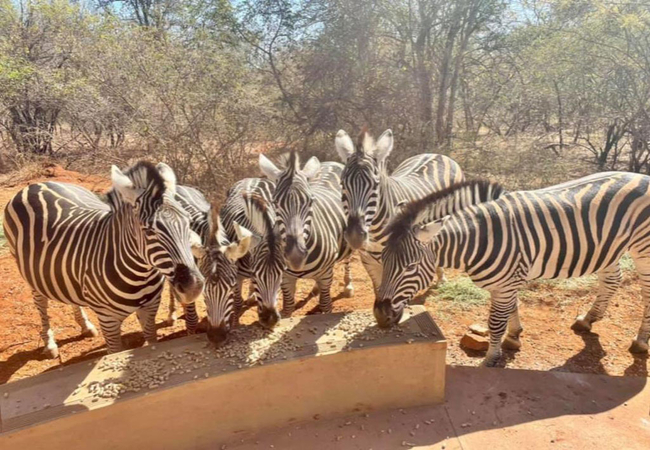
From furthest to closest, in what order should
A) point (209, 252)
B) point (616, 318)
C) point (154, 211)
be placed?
point (616, 318) → point (209, 252) → point (154, 211)

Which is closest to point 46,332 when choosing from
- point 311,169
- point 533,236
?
point 311,169

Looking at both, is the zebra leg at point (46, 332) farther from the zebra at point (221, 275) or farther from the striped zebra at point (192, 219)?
the zebra at point (221, 275)

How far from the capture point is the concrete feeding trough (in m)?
3.05

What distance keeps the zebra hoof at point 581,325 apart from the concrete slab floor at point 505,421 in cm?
109

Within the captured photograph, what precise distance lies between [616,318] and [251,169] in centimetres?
875

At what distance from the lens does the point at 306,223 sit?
4.23 m

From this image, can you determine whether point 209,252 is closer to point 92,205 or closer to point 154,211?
point 154,211

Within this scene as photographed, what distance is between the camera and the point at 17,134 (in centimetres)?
1355

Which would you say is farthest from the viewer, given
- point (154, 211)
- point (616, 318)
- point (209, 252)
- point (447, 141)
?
point (447, 141)

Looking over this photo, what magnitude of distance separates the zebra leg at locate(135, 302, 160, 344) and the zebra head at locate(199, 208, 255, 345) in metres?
0.91

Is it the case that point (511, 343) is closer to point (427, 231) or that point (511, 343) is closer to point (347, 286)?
point (427, 231)

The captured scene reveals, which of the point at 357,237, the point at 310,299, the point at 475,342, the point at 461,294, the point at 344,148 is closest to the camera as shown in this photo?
the point at 357,237

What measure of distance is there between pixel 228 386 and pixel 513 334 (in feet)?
→ 11.6

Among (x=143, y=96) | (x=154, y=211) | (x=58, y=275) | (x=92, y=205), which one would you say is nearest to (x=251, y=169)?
(x=143, y=96)
